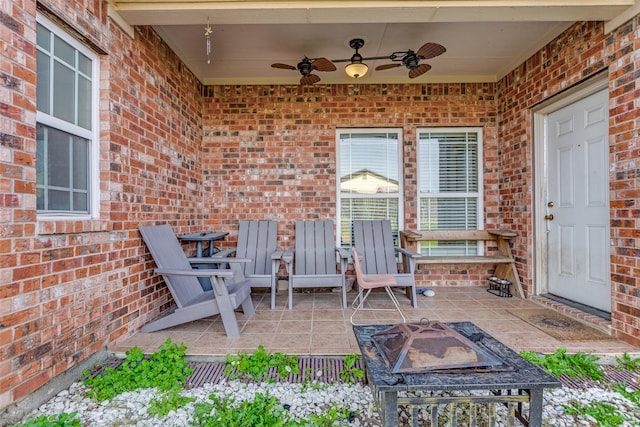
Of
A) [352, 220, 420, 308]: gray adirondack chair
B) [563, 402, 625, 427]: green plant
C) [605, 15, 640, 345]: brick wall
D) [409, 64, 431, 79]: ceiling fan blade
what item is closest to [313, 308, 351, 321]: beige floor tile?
[352, 220, 420, 308]: gray adirondack chair

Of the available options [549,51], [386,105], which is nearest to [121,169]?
[386,105]

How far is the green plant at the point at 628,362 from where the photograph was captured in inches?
85.5

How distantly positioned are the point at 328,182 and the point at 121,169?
2.49 metres

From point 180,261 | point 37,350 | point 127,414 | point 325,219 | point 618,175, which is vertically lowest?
point 127,414

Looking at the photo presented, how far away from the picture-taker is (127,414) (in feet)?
5.64

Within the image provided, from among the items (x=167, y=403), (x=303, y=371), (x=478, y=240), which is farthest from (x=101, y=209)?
(x=478, y=240)

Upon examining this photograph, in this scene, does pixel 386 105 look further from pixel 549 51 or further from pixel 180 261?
pixel 180 261

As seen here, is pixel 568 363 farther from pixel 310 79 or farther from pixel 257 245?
pixel 310 79

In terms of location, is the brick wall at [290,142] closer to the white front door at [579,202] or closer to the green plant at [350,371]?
the white front door at [579,202]

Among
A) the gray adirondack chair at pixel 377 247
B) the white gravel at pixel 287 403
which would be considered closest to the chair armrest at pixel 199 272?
the white gravel at pixel 287 403

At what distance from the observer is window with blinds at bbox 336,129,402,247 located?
14.4 ft

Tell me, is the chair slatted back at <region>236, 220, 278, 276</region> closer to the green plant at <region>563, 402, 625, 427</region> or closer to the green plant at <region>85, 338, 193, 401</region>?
the green plant at <region>85, 338, 193, 401</region>

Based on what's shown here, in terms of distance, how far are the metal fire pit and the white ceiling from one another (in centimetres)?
246

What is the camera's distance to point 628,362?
7.23ft
